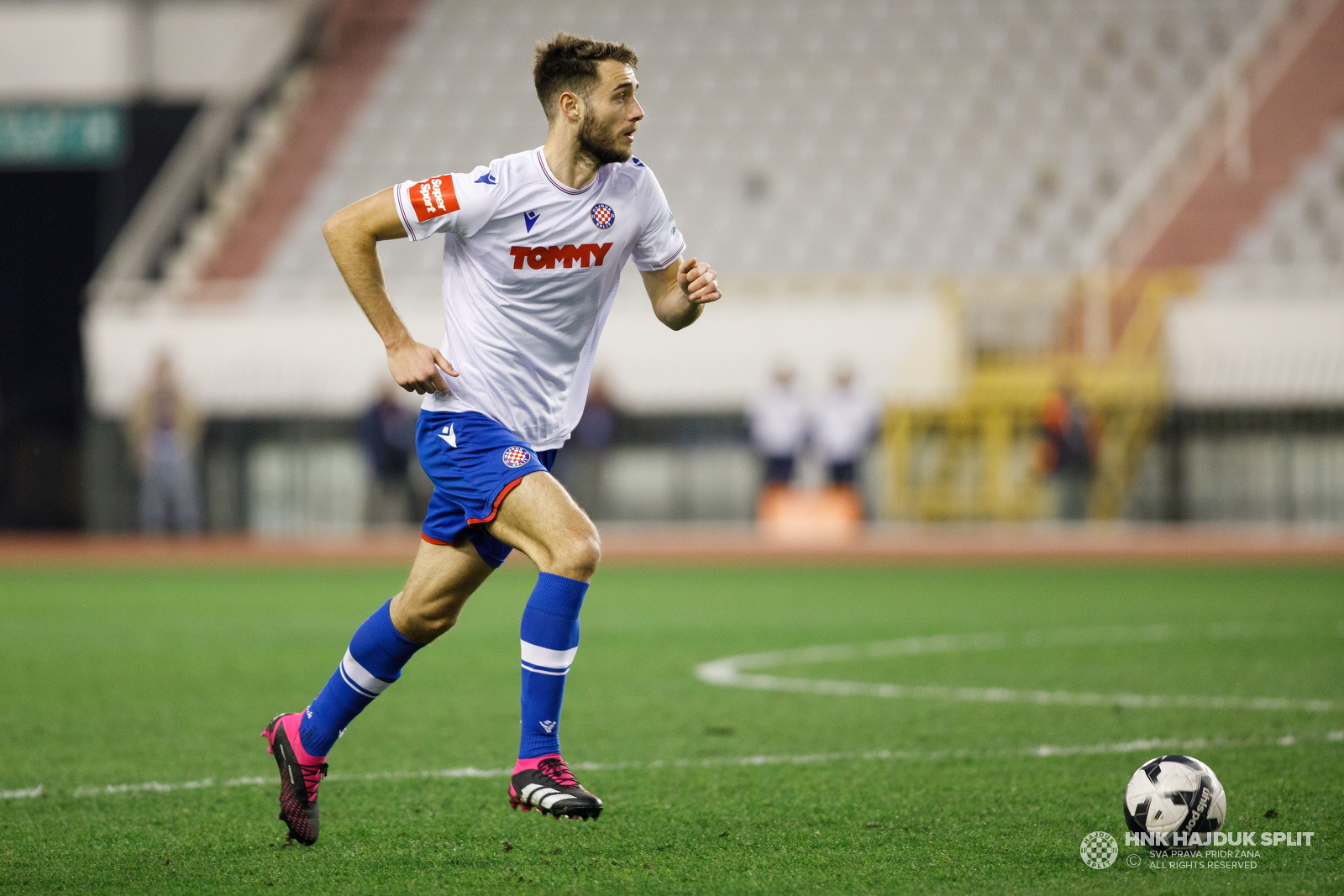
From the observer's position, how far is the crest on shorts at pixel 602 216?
4844 millimetres

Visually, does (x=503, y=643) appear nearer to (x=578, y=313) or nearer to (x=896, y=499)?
(x=578, y=313)

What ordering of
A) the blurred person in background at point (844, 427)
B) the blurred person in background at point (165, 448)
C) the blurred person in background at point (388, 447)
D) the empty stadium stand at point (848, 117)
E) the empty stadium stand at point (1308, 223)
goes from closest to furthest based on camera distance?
1. the blurred person in background at point (844, 427)
2. the blurred person in background at point (388, 447)
3. the blurred person in background at point (165, 448)
4. the empty stadium stand at point (1308, 223)
5. the empty stadium stand at point (848, 117)

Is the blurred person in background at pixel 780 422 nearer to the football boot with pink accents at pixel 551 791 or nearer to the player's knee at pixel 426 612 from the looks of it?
the player's knee at pixel 426 612

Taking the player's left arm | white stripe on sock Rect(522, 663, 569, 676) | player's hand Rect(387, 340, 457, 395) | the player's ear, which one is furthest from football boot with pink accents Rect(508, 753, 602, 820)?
the player's ear

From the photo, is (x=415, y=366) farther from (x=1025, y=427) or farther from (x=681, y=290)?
(x=1025, y=427)

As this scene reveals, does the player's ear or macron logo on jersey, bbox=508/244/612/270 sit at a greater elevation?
the player's ear

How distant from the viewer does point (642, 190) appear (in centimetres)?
500

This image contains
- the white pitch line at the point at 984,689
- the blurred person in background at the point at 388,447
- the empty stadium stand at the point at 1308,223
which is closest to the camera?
the white pitch line at the point at 984,689

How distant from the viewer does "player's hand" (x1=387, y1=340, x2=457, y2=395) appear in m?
4.66

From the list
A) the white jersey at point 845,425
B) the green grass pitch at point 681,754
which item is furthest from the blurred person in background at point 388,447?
the green grass pitch at point 681,754

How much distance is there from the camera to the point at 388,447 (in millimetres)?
19172

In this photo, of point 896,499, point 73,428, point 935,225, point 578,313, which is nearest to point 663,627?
point 578,313

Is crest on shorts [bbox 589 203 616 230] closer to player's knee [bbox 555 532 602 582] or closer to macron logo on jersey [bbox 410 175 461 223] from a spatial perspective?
macron logo on jersey [bbox 410 175 461 223]

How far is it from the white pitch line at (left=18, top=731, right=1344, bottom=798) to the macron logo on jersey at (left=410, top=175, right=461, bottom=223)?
204 centimetres
